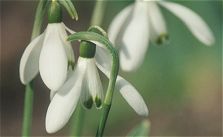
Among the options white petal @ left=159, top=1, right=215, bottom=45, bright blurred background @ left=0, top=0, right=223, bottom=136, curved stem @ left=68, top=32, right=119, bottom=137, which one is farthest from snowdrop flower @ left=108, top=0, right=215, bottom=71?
bright blurred background @ left=0, top=0, right=223, bottom=136

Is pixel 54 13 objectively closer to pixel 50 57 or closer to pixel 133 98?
pixel 50 57

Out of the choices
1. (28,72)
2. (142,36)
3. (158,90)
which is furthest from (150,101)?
(28,72)

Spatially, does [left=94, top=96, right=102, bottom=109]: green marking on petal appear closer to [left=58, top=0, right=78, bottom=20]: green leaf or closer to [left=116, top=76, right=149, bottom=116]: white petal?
[left=116, top=76, right=149, bottom=116]: white petal

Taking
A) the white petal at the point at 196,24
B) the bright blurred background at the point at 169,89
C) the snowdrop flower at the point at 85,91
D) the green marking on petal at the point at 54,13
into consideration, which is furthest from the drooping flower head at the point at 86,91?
the bright blurred background at the point at 169,89

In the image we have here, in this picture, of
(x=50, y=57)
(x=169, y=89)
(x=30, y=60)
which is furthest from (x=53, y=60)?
(x=169, y=89)

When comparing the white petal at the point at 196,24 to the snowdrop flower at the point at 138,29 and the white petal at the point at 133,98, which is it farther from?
the white petal at the point at 133,98
